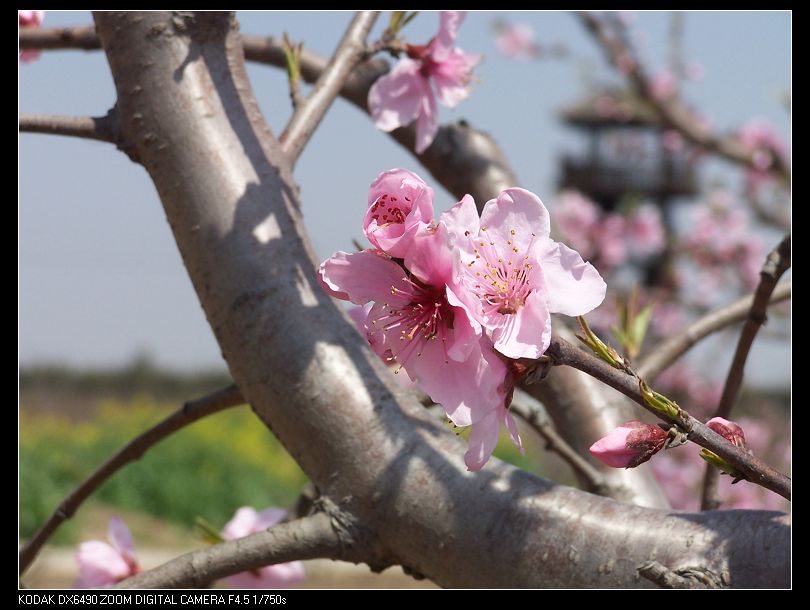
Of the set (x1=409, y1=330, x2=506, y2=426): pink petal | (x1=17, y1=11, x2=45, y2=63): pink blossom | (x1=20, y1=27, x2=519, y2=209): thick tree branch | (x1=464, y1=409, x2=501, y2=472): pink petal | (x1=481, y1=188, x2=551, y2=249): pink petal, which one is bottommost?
(x1=20, y1=27, x2=519, y2=209): thick tree branch

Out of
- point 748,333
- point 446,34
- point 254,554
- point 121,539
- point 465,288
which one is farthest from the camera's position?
point 121,539

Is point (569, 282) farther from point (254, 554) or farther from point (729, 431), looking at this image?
point (254, 554)

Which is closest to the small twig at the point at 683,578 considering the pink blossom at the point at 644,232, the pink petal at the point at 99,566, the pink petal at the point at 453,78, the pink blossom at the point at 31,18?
the pink petal at the point at 453,78

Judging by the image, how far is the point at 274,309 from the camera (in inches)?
41.0

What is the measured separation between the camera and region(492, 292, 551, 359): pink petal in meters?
0.65

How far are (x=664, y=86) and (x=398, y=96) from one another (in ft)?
21.1

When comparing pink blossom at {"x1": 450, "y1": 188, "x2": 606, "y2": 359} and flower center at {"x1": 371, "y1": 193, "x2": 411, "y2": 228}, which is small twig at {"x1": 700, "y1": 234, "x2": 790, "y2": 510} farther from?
flower center at {"x1": 371, "y1": 193, "x2": 411, "y2": 228}

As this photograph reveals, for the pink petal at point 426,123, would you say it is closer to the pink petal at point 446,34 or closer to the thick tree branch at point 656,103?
the pink petal at point 446,34

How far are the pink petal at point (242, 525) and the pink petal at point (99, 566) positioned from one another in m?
0.19

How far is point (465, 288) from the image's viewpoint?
2.19 ft

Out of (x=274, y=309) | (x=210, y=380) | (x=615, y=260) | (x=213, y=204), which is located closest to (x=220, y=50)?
(x=213, y=204)

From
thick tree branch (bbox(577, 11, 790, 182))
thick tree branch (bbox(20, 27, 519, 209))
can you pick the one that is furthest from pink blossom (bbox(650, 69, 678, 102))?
thick tree branch (bbox(20, 27, 519, 209))

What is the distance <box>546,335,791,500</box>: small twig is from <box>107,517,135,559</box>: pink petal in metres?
1.10

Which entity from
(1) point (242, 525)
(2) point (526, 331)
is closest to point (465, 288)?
(2) point (526, 331)
